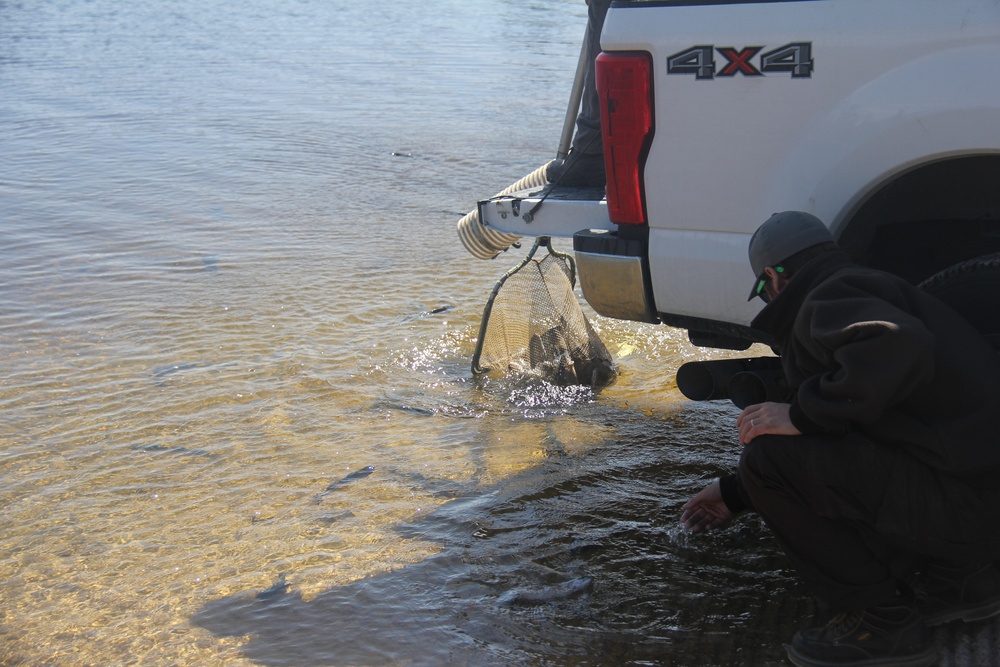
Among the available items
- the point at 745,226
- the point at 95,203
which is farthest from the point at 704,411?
the point at 95,203

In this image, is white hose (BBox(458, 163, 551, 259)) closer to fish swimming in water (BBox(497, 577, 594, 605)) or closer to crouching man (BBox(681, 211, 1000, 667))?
fish swimming in water (BBox(497, 577, 594, 605))

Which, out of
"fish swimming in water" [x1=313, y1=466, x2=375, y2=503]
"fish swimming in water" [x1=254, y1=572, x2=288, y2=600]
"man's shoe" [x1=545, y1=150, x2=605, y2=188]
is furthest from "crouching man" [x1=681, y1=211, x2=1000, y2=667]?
"fish swimming in water" [x1=313, y1=466, x2=375, y2=503]

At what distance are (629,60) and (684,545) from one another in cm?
169

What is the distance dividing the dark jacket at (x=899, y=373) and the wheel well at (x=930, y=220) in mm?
682

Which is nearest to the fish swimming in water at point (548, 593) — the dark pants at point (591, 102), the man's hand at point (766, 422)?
the man's hand at point (766, 422)

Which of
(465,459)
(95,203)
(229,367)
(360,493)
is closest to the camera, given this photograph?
(360,493)

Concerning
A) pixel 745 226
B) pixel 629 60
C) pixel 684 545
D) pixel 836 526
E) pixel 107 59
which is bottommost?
pixel 684 545

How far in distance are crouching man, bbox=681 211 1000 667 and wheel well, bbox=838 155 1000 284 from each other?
1.84ft

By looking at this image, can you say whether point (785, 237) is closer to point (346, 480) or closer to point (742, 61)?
point (742, 61)

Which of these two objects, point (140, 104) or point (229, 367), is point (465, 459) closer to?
point (229, 367)

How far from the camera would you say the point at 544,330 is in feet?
17.2

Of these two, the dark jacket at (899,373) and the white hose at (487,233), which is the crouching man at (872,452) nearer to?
the dark jacket at (899,373)

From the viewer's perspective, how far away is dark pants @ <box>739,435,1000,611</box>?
2.61 metres

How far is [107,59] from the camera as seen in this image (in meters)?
17.0
